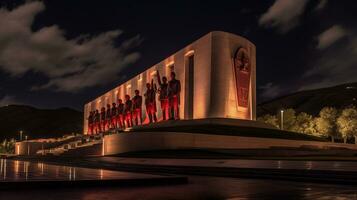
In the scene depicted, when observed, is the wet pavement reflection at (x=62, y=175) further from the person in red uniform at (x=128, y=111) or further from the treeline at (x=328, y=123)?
the person in red uniform at (x=128, y=111)

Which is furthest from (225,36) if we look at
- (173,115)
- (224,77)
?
(173,115)

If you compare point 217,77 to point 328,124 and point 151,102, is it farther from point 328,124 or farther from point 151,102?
point 328,124

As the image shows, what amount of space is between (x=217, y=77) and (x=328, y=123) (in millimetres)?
27181

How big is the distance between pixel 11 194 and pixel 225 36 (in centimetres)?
5962

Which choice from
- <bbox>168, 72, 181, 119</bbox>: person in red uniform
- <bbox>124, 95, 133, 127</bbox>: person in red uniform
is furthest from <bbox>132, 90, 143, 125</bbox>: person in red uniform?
<bbox>168, 72, 181, 119</bbox>: person in red uniform

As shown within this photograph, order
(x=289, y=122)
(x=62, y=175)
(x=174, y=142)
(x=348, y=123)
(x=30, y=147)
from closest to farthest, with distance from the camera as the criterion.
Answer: (x=62, y=175) → (x=174, y=142) → (x=348, y=123) → (x=289, y=122) → (x=30, y=147)

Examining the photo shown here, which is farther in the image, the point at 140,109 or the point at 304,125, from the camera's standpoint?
the point at 140,109

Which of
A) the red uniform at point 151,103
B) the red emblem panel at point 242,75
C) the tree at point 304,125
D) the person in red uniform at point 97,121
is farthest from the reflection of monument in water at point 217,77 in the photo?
the person in red uniform at point 97,121

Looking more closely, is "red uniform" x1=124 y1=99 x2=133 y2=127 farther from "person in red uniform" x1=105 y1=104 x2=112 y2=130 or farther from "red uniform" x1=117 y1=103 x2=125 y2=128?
"person in red uniform" x1=105 y1=104 x2=112 y2=130

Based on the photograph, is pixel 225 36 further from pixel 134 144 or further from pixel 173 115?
pixel 134 144

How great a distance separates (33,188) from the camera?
39.9 feet

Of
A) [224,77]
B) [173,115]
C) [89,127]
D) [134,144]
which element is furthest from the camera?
[89,127]

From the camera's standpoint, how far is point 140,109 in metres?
86.1

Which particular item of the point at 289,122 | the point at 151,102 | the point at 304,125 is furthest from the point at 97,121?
the point at 304,125
